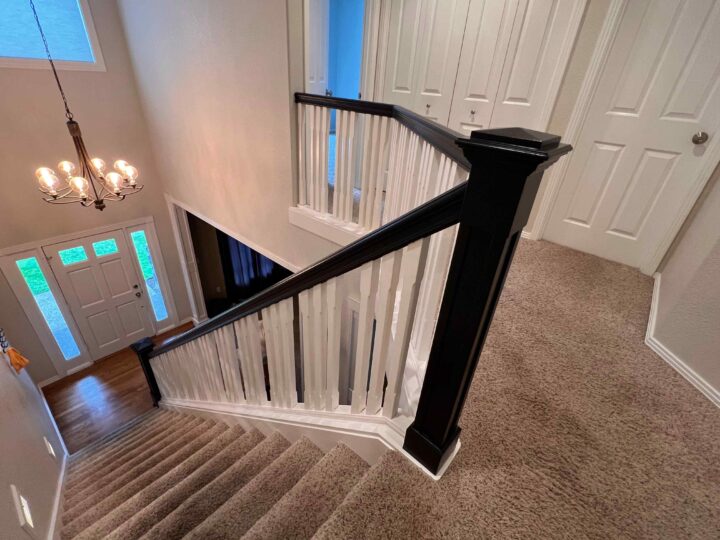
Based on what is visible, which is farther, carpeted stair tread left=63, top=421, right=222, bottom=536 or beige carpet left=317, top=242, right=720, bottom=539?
carpeted stair tread left=63, top=421, right=222, bottom=536

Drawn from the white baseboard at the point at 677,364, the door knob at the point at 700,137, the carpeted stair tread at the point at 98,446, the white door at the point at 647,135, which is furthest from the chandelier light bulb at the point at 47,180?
the door knob at the point at 700,137

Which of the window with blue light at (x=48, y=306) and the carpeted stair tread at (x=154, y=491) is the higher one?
the carpeted stair tread at (x=154, y=491)

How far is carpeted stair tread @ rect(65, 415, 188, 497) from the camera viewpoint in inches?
98.0

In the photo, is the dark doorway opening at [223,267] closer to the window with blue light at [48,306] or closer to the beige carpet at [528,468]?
the window with blue light at [48,306]

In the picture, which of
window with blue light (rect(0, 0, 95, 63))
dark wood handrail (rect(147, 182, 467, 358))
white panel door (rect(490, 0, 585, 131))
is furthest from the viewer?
window with blue light (rect(0, 0, 95, 63))

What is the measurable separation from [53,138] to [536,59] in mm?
5092

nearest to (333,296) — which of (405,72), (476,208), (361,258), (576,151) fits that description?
(361,258)

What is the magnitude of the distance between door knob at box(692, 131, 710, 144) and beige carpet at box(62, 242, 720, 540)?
0.87 m

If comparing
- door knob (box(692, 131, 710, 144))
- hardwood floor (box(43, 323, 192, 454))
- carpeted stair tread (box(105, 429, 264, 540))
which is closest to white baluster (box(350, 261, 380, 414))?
carpeted stair tread (box(105, 429, 264, 540))

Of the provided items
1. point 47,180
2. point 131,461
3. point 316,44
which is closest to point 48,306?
point 47,180

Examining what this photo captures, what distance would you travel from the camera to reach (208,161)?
141 inches

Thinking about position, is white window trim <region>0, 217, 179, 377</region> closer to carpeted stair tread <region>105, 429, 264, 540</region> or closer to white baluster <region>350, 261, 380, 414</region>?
carpeted stair tread <region>105, 429, 264, 540</region>

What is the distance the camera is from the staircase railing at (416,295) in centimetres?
59

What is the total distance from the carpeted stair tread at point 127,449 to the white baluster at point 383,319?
2370 mm
